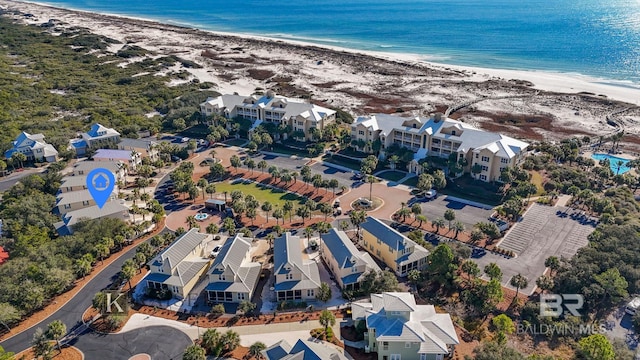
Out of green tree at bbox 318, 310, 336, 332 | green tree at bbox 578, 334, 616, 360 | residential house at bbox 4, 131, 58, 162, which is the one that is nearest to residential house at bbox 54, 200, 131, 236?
residential house at bbox 4, 131, 58, 162

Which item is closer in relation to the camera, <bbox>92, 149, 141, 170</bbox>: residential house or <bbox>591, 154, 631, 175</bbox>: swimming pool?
<bbox>591, 154, 631, 175</bbox>: swimming pool

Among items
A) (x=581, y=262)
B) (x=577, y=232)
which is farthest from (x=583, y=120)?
(x=581, y=262)

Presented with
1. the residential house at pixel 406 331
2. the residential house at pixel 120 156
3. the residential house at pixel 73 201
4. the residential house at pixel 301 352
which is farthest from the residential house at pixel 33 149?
the residential house at pixel 406 331

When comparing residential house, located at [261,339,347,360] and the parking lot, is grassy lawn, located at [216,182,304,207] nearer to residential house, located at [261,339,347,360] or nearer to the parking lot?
the parking lot

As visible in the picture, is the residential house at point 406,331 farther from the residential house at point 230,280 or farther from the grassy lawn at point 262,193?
the grassy lawn at point 262,193

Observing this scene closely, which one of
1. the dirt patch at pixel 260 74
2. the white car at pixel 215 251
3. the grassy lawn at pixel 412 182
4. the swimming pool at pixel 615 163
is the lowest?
the white car at pixel 215 251

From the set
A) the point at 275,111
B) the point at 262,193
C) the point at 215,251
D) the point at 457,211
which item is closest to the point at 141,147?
the point at 275,111
